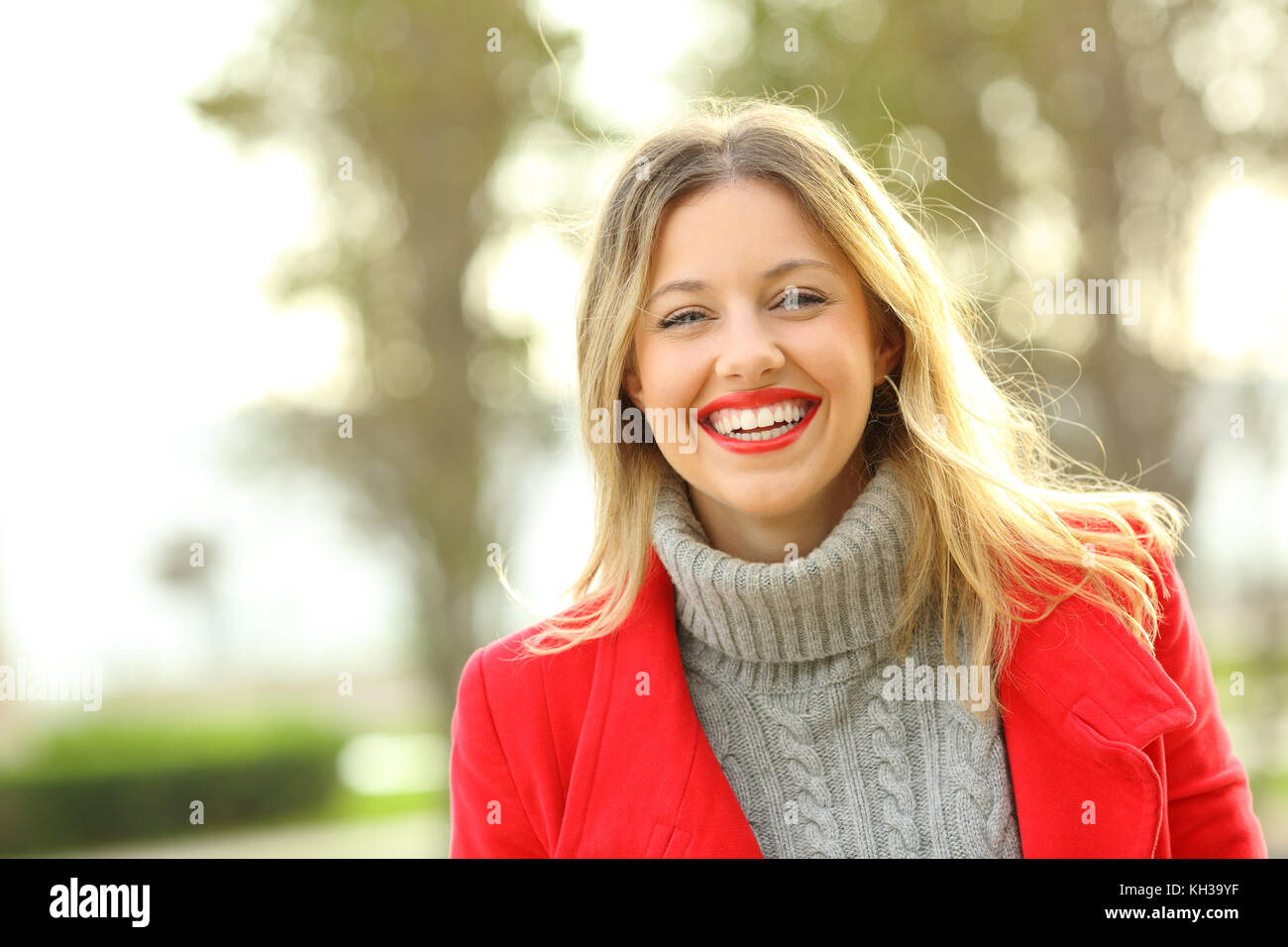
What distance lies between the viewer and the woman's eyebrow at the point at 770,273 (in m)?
2.07

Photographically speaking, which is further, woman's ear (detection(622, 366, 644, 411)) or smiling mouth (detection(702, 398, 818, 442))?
woman's ear (detection(622, 366, 644, 411))

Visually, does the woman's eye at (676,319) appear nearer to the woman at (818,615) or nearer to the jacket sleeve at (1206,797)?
the woman at (818,615)

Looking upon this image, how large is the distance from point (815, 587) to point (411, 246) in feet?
17.1

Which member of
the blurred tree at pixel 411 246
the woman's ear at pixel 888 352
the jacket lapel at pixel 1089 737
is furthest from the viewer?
the blurred tree at pixel 411 246

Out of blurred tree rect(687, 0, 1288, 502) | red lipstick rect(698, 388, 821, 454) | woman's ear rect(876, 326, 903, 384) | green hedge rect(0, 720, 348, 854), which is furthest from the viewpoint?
green hedge rect(0, 720, 348, 854)

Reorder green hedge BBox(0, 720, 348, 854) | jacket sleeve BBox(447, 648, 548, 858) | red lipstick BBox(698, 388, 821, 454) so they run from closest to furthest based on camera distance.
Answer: red lipstick BBox(698, 388, 821, 454) → jacket sleeve BBox(447, 648, 548, 858) → green hedge BBox(0, 720, 348, 854)

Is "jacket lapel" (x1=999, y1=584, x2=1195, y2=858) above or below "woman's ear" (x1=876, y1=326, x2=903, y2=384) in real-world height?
below

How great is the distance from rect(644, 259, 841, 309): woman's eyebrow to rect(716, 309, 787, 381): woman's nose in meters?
0.08

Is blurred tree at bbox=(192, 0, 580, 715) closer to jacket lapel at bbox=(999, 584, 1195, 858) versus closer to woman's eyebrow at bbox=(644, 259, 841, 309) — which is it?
woman's eyebrow at bbox=(644, 259, 841, 309)

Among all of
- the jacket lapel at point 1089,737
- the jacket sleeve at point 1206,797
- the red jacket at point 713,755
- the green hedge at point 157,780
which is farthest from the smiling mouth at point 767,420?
the green hedge at point 157,780

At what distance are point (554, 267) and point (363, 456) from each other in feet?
5.92

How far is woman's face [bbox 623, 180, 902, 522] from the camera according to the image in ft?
6.73

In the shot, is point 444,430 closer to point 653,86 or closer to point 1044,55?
point 653,86

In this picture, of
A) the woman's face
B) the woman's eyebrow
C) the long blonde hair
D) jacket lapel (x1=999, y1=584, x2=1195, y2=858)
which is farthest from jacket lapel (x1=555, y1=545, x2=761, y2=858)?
the woman's eyebrow
